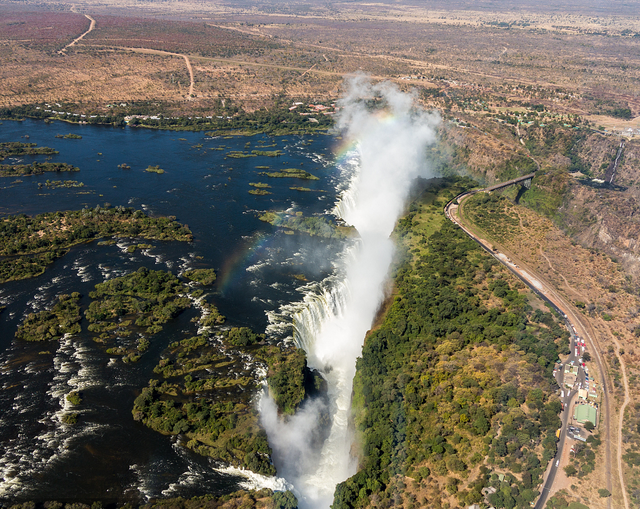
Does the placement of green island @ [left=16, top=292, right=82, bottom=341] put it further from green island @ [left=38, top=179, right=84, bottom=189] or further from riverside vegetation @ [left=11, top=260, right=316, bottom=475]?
green island @ [left=38, top=179, right=84, bottom=189]

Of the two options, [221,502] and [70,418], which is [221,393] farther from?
[70,418]

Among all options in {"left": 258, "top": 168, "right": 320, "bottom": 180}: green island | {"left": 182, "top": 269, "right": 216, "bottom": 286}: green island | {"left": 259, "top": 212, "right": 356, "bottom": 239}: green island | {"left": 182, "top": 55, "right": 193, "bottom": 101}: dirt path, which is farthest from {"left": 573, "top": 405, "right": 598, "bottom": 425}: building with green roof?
{"left": 182, "top": 55, "right": 193, "bottom": 101}: dirt path

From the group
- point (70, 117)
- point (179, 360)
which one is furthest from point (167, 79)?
point (179, 360)

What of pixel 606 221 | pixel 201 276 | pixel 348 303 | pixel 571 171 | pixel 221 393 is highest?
pixel 606 221

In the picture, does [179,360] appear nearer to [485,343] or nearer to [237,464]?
[237,464]

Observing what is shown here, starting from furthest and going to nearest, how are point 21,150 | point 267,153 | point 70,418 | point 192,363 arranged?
point 267,153 → point 21,150 → point 192,363 → point 70,418

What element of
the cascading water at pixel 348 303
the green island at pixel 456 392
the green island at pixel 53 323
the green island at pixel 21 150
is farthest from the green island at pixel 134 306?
the green island at pixel 21 150

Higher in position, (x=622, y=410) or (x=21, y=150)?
(x=622, y=410)

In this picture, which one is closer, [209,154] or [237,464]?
[237,464]

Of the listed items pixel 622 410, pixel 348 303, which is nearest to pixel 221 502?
pixel 348 303
